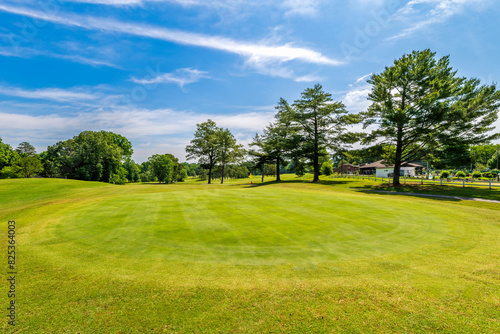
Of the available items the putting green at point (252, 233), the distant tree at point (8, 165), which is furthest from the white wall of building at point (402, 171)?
the distant tree at point (8, 165)

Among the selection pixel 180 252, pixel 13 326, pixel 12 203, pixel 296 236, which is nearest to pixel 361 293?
pixel 296 236

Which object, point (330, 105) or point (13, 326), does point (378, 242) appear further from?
point (330, 105)

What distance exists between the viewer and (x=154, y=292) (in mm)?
4461

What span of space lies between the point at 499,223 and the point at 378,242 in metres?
8.89

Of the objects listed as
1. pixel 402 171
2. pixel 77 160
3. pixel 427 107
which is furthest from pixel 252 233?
pixel 402 171

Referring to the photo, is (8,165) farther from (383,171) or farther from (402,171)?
(402,171)

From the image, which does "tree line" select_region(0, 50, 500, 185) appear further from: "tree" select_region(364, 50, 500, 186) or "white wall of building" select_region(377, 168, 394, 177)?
"white wall of building" select_region(377, 168, 394, 177)

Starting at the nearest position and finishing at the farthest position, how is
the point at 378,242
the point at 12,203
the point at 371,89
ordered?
the point at 378,242, the point at 12,203, the point at 371,89

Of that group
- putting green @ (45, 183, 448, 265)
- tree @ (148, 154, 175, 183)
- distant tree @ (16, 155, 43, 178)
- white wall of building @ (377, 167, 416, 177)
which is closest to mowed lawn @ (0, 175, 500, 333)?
putting green @ (45, 183, 448, 265)

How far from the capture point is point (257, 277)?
510 centimetres

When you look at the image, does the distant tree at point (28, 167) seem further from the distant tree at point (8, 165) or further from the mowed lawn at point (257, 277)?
the mowed lawn at point (257, 277)

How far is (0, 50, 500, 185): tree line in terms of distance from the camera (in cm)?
2655

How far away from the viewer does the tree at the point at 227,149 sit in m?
52.9

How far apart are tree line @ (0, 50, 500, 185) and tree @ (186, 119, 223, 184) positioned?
9.5 inches
